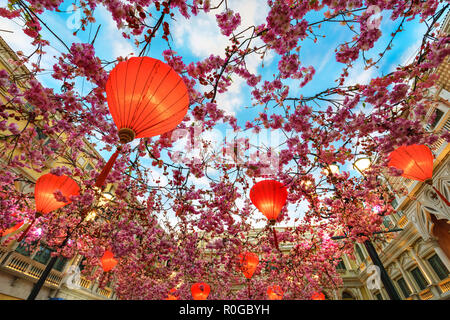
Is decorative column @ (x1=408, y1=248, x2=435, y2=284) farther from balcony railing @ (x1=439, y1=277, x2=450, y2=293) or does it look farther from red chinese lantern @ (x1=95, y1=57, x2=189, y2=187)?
red chinese lantern @ (x1=95, y1=57, x2=189, y2=187)

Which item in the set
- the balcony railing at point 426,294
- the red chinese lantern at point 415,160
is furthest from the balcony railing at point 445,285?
the red chinese lantern at point 415,160

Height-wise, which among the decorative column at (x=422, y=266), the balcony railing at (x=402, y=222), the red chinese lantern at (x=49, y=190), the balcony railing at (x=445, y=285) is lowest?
the balcony railing at (x=445, y=285)

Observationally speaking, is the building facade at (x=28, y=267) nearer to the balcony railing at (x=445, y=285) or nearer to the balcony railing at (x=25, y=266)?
the balcony railing at (x=25, y=266)

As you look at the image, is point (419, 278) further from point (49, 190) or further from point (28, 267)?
point (28, 267)

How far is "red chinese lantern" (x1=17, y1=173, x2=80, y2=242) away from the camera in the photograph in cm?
480

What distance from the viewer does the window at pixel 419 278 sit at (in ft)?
37.0

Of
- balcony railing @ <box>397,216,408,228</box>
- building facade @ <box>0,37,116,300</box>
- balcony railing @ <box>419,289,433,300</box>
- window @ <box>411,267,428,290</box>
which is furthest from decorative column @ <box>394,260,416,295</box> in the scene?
building facade @ <box>0,37,116,300</box>

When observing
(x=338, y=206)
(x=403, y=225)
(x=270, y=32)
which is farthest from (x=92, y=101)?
(x=403, y=225)

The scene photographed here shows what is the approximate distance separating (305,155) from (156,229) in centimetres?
744

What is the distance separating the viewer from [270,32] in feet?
12.1

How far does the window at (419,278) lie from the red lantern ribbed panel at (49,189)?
17860mm

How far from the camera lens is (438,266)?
10.2 metres

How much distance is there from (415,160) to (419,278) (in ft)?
39.6
